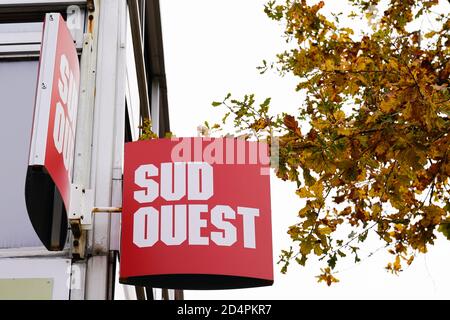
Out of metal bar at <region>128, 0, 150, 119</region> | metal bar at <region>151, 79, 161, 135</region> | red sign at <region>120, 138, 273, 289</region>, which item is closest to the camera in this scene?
red sign at <region>120, 138, 273, 289</region>

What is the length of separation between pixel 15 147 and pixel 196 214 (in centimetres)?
154

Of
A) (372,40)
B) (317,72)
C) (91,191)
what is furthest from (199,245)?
(372,40)

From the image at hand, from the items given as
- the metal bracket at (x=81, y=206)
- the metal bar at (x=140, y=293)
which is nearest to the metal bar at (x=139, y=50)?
the metal bar at (x=140, y=293)

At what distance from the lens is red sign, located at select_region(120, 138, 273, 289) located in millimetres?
5199

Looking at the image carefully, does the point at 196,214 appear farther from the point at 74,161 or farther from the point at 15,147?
the point at 15,147

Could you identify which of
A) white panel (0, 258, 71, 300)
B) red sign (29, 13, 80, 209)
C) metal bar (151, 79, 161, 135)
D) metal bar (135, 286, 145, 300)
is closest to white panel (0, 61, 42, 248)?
white panel (0, 258, 71, 300)

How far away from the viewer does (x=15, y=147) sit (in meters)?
5.81

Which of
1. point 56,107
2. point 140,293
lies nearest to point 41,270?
point 56,107

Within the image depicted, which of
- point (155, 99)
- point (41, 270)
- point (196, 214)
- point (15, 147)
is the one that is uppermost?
point (155, 99)

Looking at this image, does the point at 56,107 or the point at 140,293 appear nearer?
the point at 56,107

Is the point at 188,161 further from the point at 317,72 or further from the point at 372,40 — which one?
the point at 372,40

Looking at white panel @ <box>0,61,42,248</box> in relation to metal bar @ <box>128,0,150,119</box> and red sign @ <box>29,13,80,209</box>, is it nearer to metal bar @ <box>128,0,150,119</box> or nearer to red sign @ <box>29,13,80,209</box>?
red sign @ <box>29,13,80,209</box>

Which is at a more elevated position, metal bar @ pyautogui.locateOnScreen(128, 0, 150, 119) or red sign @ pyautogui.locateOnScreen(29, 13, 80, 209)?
metal bar @ pyautogui.locateOnScreen(128, 0, 150, 119)

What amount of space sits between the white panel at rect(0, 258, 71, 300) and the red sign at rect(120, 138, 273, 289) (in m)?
0.42
